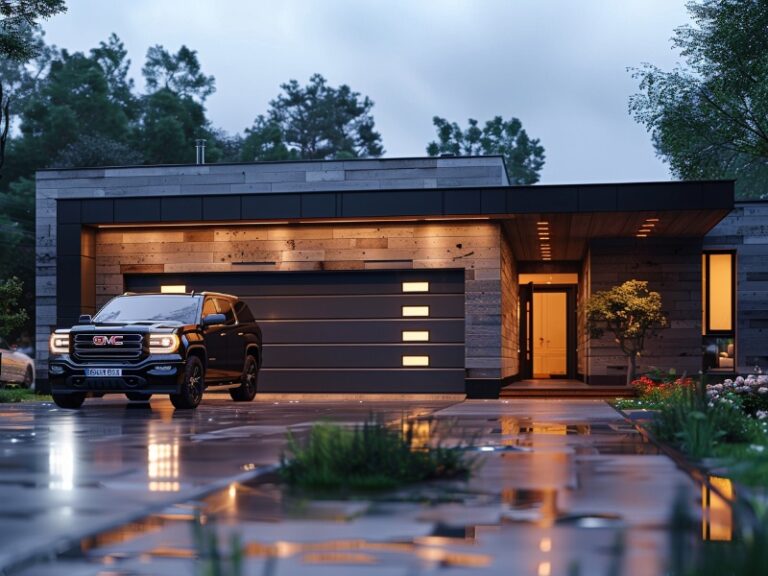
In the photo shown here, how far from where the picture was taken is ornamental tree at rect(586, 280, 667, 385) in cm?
2567

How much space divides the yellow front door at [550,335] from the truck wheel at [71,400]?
690 inches

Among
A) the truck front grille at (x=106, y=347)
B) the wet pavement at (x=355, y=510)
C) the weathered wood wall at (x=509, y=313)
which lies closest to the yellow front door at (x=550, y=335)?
the weathered wood wall at (x=509, y=313)

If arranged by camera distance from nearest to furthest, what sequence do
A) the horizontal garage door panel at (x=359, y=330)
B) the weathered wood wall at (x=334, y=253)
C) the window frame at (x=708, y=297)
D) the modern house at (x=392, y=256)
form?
1. the modern house at (x=392, y=256)
2. the weathered wood wall at (x=334, y=253)
3. the horizontal garage door panel at (x=359, y=330)
4. the window frame at (x=708, y=297)

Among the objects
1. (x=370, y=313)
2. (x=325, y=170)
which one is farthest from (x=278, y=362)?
(x=325, y=170)

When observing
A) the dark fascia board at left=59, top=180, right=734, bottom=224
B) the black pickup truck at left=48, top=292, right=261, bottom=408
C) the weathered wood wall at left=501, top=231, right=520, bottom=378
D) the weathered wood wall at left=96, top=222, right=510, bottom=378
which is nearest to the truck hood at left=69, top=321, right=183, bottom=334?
the black pickup truck at left=48, top=292, right=261, bottom=408

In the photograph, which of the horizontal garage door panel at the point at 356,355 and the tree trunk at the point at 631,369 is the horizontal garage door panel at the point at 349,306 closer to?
the horizontal garage door panel at the point at 356,355

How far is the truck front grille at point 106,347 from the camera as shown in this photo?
61.8 ft

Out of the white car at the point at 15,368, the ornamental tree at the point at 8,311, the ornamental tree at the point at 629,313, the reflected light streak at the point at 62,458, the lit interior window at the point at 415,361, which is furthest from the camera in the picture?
the white car at the point at 15,368

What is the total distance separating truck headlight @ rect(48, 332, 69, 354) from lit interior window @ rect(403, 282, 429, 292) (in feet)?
26.1

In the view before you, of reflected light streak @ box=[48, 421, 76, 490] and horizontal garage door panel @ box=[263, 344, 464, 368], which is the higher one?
horizontal garage door panel @ box=[263, 344, 464, 368]

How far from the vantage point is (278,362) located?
85.4ft

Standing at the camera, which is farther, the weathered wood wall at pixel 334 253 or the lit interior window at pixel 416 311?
the lit interior window at pixel 416 311

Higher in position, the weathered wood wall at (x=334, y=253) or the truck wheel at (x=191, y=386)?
the weathered wood wall at (x=334, y=253)

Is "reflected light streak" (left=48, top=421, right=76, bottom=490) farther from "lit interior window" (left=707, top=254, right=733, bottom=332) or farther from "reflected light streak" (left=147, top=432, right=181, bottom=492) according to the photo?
"lit interior window" (left=707, top=254, right=733, bottom=332)
